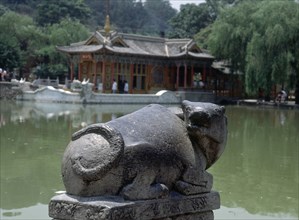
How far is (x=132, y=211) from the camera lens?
336 centimetres

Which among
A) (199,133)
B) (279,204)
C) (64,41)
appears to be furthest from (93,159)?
(64,41)

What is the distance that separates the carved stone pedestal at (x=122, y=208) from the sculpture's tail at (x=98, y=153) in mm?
166

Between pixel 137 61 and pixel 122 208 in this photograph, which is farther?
pixel 137 61

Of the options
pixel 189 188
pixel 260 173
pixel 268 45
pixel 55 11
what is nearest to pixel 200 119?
pixel 189 188

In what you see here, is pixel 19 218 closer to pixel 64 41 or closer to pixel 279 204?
pixel 279 204

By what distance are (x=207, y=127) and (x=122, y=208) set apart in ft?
2.98

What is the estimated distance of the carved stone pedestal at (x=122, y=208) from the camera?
3281mm

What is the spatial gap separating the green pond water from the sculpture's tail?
10.6 feet

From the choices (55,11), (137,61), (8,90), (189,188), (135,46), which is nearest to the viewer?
(189,188)

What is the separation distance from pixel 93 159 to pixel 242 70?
35511 millimetres

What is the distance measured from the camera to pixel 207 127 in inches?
151

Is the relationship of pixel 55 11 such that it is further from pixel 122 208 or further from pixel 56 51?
pixel 122 208

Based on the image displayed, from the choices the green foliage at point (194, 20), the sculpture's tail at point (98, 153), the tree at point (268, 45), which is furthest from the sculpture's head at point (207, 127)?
the green foliage at point (194, 20)

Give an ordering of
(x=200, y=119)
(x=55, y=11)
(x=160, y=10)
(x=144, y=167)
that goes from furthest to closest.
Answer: (x=160, y=10)
(x=55, y=11)
(x=200, y=119)
(x=144, y=167)
